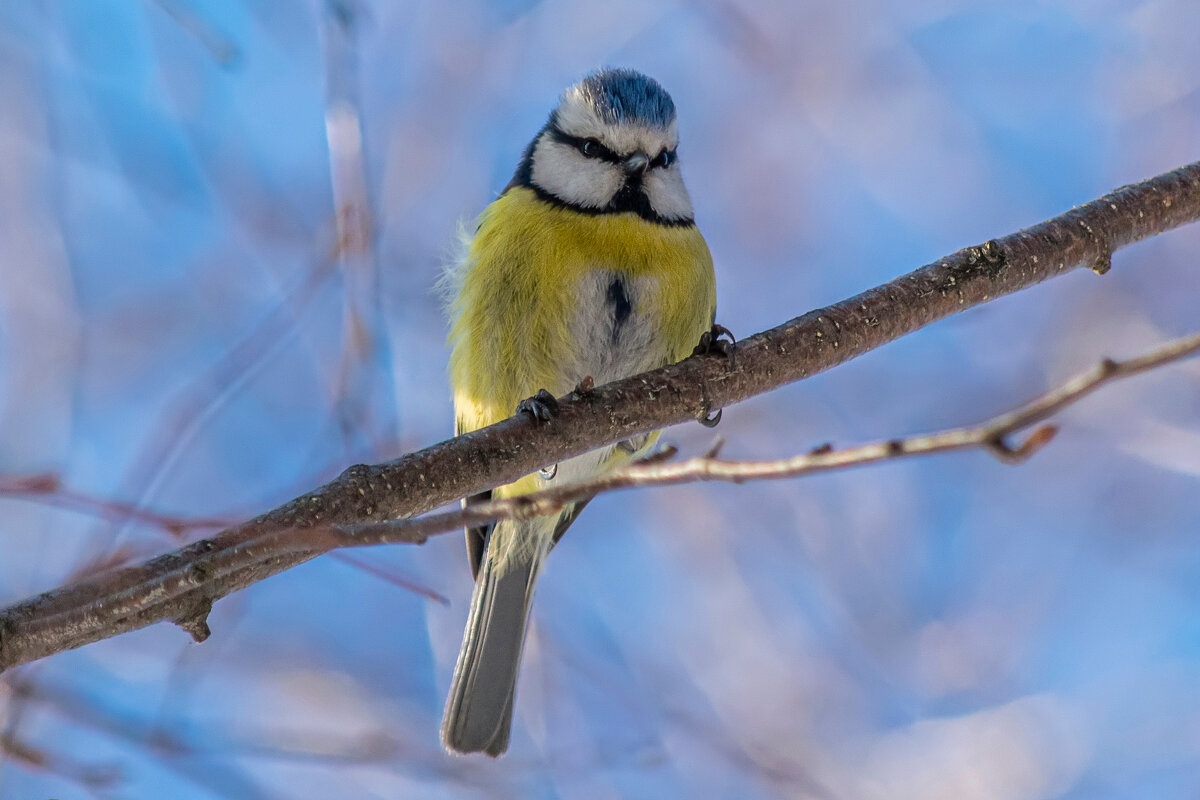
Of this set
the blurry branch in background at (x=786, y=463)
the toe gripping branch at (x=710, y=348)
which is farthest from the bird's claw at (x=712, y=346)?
the blurry branch in background at (x=786, y=463)

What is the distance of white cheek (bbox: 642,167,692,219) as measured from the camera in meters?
2.92

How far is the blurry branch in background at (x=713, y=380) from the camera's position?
67.5 inches

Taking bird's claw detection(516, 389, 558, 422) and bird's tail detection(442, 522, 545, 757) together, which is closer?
bird's claw detection(516, 389, 558, 422)

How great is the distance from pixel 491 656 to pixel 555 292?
1.05 m

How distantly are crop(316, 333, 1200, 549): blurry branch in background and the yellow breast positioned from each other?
158cm

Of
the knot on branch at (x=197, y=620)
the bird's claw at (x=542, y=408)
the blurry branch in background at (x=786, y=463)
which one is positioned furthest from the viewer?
the bird's claw at (x=542, y=408)

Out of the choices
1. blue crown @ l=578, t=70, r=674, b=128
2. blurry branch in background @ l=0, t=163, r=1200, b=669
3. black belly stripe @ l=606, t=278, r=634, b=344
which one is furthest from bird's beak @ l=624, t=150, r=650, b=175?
blurry branch in background @ l=0, t=163, r=1200, b=669

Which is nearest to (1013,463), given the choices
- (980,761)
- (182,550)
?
(182,550)

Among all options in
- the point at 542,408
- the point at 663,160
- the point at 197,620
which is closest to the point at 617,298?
the point at 663,160

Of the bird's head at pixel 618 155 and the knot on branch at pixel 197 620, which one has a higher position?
the bird's head at pixel 618 155

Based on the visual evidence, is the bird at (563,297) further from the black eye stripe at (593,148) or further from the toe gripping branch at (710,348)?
the toe gripping branch at (710,348)

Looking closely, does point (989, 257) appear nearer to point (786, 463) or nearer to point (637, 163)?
point (637, 163)

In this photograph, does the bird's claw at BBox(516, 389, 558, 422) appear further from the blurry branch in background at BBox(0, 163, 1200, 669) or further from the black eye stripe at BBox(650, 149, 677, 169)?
the black eye stripe at BBox(650, 149, 677, 169)

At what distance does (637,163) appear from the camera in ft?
9.58
